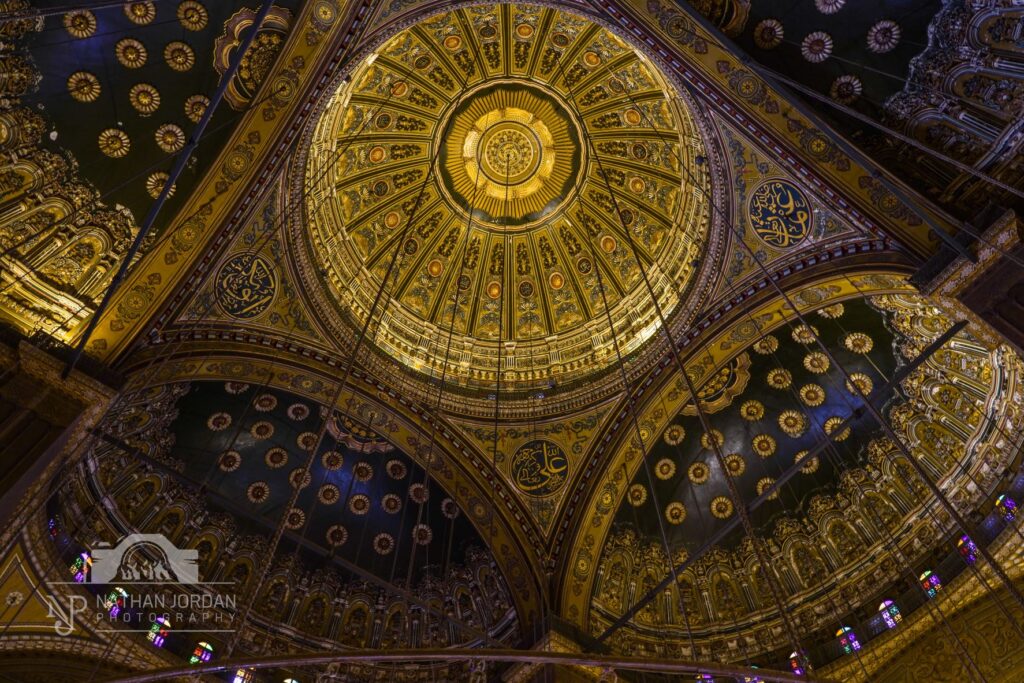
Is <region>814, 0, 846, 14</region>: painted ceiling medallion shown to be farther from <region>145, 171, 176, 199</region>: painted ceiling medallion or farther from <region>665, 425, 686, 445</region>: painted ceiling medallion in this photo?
<region>145, 171, 176, 199</region>: painted ceiling medallion

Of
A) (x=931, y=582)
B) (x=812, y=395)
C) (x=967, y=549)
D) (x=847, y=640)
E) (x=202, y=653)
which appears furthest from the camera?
(x=812, y=395)

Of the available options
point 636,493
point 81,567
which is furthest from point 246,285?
point 636,493

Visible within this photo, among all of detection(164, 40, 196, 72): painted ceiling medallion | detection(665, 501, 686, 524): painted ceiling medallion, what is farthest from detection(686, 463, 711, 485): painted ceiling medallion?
detection(164, 40, 196, 72): painted ceiling medallion

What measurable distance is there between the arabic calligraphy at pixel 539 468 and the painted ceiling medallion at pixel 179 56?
738 cm

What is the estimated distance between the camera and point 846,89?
751cm

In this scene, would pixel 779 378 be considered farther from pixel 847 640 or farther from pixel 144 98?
pixel 144 98

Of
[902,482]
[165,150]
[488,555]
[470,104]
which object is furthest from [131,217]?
[902,482]

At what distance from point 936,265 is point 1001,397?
117 inches

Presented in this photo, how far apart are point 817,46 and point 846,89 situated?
0.58 metres

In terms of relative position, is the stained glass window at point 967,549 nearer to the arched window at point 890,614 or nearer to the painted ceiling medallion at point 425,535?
the arched window at point 890,614

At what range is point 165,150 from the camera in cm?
834

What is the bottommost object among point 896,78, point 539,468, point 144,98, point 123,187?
point 539,468

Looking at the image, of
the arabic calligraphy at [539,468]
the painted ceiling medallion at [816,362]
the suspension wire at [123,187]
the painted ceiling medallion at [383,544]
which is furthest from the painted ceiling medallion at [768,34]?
the painted ceiling medallion at [383,544]

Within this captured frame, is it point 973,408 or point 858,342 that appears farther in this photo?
point 858,342
